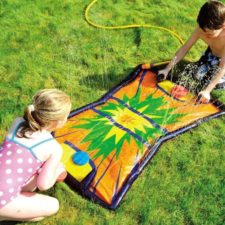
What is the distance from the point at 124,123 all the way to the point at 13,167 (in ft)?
4.50

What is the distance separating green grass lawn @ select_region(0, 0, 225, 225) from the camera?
3.21 meters

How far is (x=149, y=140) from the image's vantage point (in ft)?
12.1

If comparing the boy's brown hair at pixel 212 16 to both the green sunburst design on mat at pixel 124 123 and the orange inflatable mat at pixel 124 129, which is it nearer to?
the orange inflatable mat at pixel 124 129

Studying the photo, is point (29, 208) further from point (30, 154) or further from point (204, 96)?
point (204, 96)

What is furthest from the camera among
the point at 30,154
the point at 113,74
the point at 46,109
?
the point at 113,74

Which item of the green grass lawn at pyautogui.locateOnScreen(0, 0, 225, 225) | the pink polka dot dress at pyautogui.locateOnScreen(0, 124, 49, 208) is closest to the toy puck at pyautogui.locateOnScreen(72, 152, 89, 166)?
the green grass lawn at pyautogui.locateOnScreen(0, 0, 225, 225)

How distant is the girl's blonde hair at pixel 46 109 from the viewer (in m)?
2.61

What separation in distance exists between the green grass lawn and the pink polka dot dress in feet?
1.68

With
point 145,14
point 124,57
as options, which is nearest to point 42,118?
point 124,57

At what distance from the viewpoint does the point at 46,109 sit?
2.61m

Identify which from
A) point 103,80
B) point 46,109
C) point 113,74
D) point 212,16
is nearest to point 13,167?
point 46,109

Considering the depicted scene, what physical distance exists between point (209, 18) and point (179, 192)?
1.62 meters

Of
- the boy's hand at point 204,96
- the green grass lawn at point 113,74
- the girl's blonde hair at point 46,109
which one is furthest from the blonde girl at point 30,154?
the boy's hand at point 204,96

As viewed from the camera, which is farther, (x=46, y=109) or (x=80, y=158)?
(x=80, y=158)
